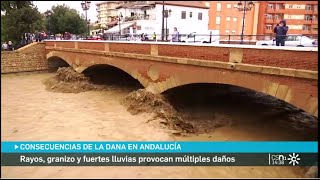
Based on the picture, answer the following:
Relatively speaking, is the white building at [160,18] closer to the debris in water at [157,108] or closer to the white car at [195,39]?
the white car at [195,39]

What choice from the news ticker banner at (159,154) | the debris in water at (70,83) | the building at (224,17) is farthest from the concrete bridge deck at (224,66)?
the building at (224,17)

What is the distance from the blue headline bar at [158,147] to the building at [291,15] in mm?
47599

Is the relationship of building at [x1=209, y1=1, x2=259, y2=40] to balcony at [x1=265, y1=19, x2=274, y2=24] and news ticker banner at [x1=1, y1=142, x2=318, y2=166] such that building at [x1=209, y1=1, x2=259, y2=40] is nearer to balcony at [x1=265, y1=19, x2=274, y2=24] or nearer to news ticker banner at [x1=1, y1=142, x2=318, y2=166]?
balcony at [x1=265, y1=19, x2=274, y2=24]

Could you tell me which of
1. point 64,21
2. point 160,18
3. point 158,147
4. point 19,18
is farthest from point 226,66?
point 64,21

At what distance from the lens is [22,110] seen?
1480 cm

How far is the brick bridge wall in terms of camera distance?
1046 inches

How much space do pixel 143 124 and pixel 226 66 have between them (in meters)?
3.92

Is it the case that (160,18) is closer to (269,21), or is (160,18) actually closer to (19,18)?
(19,18)

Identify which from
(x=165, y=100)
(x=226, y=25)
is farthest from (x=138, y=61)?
(x=226, y=25)

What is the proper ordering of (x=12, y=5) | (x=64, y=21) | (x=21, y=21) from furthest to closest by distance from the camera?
1. (x=64, y=21)
2. (x=12, y=5)
3. (x=21, y=21)

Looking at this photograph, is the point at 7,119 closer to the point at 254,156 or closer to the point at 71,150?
the point at 71,150

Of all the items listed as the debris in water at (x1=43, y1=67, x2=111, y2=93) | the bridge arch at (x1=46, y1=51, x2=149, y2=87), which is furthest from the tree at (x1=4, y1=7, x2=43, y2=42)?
the debris in water at (x1=43, y1=67, x2=111, y2=93)

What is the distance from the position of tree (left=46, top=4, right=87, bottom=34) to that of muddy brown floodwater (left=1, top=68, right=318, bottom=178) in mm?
22788

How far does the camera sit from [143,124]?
1190 cm
